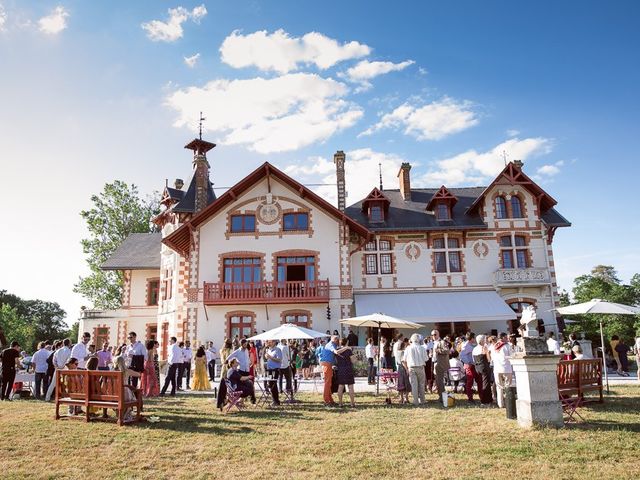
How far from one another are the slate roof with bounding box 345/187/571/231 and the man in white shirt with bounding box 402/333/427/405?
41.2 feet

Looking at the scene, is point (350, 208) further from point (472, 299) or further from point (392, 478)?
point (392, 478)

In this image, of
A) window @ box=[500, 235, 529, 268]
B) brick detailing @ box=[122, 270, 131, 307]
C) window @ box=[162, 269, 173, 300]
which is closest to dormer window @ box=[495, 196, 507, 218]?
window @ box=[500, 235, 529, 268]

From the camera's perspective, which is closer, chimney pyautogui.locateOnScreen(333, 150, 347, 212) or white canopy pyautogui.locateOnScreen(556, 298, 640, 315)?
white canopy pyautogui.locateOnScreen(556, 298, 640, 315)

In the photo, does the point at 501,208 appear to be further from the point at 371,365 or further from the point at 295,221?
the point at 371,365

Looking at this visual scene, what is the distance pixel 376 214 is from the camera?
2328 cm

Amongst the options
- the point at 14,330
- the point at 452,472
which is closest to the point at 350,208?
the point at 452,472

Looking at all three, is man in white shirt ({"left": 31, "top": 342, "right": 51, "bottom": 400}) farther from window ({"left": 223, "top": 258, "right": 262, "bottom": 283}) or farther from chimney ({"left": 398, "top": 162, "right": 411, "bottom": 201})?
chimney ({"left": 398, "top": 162, "right": 411, "bottom": 201})

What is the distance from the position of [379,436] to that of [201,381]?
25.2 ft

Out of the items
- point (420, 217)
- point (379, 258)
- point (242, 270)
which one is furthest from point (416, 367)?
point (420, 217)

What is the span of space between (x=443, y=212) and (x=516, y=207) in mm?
3421

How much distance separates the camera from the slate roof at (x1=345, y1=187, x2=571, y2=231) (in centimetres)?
2258

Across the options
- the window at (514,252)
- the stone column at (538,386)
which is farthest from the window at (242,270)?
the stone column at (538,386)

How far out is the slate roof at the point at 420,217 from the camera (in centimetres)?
2258

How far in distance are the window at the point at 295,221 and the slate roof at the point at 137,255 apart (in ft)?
27.6
